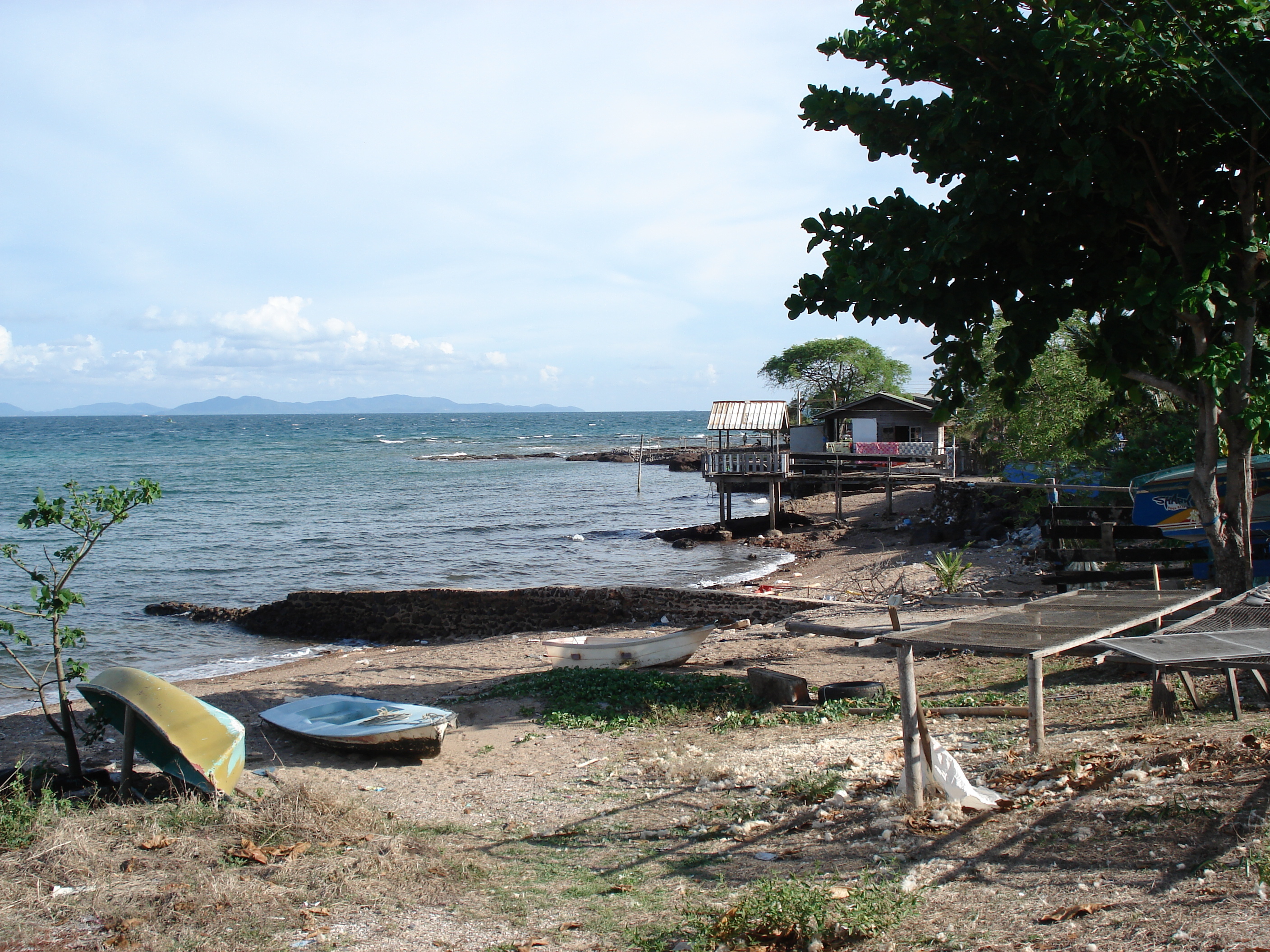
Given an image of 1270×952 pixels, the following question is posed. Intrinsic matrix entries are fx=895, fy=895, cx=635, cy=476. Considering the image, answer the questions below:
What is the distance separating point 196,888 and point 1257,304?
10.9m

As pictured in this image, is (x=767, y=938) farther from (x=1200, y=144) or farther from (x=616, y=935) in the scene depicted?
(x=1200, y=144)

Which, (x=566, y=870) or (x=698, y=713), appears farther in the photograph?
(x=698, y=713)

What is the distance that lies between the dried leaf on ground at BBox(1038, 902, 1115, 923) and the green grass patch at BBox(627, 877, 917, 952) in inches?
26.3

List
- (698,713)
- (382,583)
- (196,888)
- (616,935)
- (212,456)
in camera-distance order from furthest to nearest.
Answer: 1. (212,456)
2. (382,583)
3. (698,713)
4. (196,888)
5. (616,935)

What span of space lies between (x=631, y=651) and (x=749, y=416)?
73.8ft

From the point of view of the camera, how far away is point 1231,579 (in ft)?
31.1

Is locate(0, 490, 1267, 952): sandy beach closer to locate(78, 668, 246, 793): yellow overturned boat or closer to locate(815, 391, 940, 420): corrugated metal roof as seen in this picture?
locate(78, 668, 246, 793): yellow overturned boat

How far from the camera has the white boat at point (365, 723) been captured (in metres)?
9.67

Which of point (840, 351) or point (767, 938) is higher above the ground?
point (840, 351)

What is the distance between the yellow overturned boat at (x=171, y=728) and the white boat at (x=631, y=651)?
598 centimetres

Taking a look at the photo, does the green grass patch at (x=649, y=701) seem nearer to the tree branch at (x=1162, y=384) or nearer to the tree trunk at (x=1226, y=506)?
the tree trunk at (x=1226, y=506)

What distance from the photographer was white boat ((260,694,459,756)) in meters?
9.67

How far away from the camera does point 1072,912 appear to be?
173 inches

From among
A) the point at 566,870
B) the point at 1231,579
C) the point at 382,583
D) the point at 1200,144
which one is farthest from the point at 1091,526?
the point at 382,583
